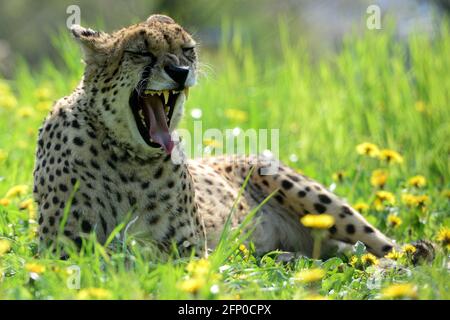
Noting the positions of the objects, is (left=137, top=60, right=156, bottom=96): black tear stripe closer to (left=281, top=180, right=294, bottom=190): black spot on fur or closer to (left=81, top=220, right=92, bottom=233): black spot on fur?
(left=81, top=220, right=92, bottom=233): black spot on fur

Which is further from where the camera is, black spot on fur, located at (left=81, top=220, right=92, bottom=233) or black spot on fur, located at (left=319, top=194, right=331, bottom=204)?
black spot on fur, located at (left=319, top=194, right=331, bottom=204)

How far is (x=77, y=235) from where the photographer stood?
477 cm

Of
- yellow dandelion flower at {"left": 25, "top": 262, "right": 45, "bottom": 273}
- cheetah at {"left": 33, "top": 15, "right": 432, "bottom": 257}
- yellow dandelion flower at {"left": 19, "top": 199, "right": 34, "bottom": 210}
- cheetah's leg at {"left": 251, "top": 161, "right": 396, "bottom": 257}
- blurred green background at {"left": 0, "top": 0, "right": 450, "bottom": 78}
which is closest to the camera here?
yellow dandelion flower at {"left": 25, "top": 262, "right": 45, "bottom": 273}

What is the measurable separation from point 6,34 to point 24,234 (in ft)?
64.4

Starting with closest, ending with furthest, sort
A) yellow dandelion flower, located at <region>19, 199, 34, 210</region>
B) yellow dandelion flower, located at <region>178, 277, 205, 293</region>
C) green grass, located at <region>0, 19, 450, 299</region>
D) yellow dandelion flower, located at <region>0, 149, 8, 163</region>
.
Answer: yellow dandelion flower, located at <region>178, 277, 205, 293</region> < green grass, located at <region>0, 19, 450, 299</region> < yellow dandelion flower, located at <region>19, 199, 34, 210</region> < yellow dandelion flower, located at <region>0, 149, 8, 163</region>

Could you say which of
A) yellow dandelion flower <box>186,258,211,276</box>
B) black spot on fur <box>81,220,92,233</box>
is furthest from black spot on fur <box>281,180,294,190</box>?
yellow dandelion flower <box>186,258,211,276</box>

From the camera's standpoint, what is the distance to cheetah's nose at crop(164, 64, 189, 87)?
4.73m

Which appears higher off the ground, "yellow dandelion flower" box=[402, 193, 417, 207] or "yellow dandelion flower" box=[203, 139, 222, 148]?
"yellow dandelion flower" box=[203, 139, 222, 148]

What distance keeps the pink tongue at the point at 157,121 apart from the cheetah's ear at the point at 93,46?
13.7 inches

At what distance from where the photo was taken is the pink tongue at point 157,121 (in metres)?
4.91

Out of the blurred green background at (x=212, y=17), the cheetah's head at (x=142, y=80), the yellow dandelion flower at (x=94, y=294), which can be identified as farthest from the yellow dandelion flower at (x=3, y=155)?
the blurred green background at (x=212, y=17)

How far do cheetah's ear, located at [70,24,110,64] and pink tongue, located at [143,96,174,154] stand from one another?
1.14 feet

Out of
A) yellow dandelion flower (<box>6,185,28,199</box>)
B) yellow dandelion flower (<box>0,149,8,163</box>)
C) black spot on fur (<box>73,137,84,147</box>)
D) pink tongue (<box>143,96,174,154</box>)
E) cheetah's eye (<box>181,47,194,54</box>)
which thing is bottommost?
yellow dandelion flower (<box>6,185,28,199</box>)

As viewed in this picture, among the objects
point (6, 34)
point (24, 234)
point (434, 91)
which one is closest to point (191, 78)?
point (24, 234)
